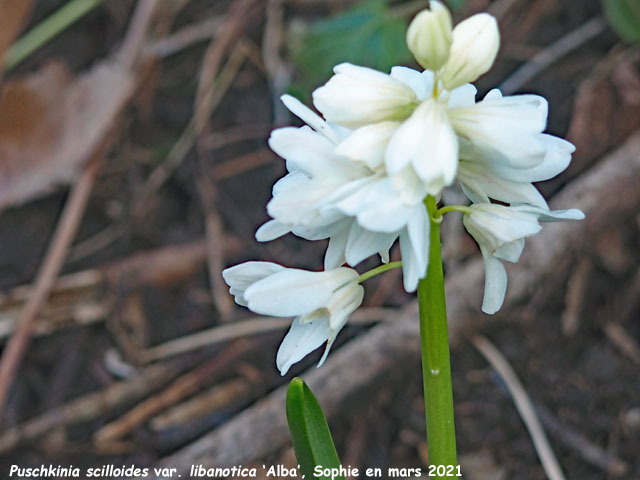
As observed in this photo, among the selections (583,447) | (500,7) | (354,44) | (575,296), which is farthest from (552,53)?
(583,447)

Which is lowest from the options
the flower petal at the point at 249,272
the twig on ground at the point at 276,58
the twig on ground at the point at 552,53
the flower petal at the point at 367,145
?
the flower petal at the point at 249,272

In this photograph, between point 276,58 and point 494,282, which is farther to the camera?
point 276,58

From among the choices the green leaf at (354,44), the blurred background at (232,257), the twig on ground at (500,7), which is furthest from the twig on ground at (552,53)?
the green leaf at (354,44)

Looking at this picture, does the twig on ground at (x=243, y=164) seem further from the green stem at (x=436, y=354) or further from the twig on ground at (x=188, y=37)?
the green stem at (x=436, y=354)

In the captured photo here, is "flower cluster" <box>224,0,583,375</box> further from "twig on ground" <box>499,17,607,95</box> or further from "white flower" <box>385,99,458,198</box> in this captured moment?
"twig on ground" <box>499,17,607,95</box>

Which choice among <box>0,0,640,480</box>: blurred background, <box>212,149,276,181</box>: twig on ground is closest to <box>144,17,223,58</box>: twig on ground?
<box>0,0,640,480</box>: blurred background

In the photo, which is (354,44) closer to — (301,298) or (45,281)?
(45,281)

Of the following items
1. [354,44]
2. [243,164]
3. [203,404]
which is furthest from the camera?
[243,164]
